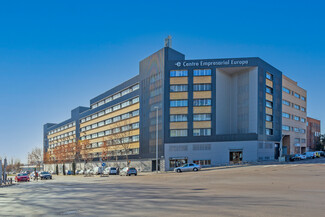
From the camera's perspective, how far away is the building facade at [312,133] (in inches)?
Answer: 4392

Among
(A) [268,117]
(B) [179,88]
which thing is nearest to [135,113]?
(B) [179,88]

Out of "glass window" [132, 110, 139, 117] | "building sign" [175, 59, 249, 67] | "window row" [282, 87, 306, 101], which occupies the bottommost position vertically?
"glass window" [132, 110, 139, 117]

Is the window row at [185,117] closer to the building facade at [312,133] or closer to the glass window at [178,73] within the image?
the glass window at [178,73]

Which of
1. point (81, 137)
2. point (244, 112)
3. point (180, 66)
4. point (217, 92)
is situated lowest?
point (81, 137)

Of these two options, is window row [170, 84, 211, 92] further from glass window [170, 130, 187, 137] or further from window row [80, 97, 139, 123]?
window row [80, 97, 139, 123]

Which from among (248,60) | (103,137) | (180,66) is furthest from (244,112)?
(103,137)

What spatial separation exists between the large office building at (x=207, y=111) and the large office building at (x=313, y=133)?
41.9 metres

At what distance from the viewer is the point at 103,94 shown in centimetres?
10444

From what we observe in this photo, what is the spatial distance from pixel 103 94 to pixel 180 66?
139 ft

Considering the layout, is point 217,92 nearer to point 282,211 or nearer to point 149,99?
point 149,99

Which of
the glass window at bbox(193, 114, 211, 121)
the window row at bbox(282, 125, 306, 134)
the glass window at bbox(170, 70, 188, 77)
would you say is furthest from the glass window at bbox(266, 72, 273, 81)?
the glass window at bbox(170, 70, 188, 77)

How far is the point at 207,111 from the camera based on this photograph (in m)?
68.2

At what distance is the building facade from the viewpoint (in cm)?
11156

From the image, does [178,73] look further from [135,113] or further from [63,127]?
[63,127]
